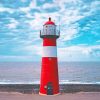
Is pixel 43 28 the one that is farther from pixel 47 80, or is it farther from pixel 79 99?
pixel 79 99

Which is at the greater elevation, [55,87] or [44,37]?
[44,37]

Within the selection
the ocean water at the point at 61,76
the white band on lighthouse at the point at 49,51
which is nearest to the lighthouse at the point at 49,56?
the white band on lighthouse at the point at 49,51

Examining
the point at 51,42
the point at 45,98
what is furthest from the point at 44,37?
the point at 45,98

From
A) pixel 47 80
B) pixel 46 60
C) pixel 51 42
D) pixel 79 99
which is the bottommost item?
pixel 79 99

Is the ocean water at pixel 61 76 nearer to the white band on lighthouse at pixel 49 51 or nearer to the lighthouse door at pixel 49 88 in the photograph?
the lighthouse door at pixel 49 88

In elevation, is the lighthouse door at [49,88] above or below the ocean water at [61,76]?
below

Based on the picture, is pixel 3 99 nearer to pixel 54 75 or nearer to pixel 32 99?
pixel 32 99

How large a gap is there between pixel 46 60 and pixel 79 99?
2.67m

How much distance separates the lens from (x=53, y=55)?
14.6 metres

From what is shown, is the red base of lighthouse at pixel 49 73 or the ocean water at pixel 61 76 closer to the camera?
the red base of lighthouse at pixel 49 73

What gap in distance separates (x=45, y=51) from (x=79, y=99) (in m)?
3.09

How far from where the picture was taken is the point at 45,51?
577 inches

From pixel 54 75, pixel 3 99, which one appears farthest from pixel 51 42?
A: pixel 3 99

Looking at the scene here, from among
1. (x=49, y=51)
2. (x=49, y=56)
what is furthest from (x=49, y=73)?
(x=49, y=51)
